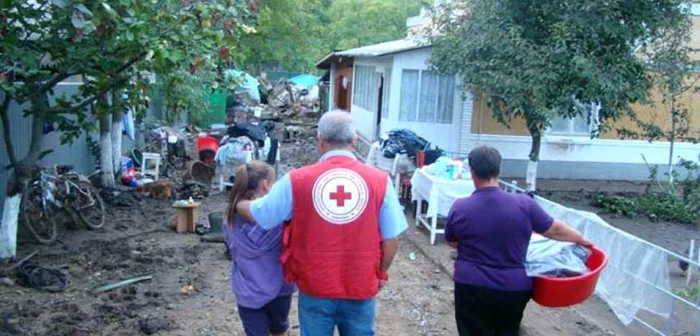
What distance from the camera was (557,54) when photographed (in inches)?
420

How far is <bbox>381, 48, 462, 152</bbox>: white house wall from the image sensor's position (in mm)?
13969

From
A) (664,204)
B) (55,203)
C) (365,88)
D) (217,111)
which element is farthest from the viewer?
(217,111)

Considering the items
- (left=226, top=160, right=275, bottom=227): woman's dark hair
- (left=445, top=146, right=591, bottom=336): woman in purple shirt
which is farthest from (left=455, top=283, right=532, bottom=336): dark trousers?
(left=226, top=160, right=275, bottom=227): woman's dark hair

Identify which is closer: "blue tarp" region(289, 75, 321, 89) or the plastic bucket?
the plastic bucket

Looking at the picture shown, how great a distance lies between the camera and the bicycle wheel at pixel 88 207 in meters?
8.85

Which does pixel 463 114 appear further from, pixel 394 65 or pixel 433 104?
pixel 394 65

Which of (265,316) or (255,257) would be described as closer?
(255,257)

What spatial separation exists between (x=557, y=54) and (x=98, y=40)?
23.3 ft

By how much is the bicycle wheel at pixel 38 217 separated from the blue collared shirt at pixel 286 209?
5.73 meters

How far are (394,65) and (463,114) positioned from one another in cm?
177

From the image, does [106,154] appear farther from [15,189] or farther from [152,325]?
[152,325]

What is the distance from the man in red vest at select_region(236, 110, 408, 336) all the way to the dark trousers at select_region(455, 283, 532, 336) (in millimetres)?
619

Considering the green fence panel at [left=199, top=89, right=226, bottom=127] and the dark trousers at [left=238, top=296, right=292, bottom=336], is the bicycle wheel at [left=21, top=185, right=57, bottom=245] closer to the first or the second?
the dark trousers at [left=238, top=296, right=292, bottom=336]

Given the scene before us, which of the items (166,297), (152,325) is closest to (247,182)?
(152,325)
